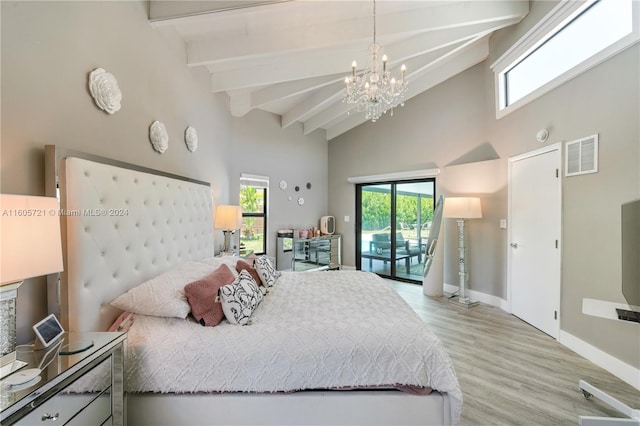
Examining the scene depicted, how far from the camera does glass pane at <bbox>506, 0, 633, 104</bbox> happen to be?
Answer: 7.38 ft

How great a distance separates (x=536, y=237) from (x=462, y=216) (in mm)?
874

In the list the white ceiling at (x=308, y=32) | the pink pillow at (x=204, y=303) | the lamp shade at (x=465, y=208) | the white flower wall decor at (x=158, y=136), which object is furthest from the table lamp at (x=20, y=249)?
the lamp shade at (x=465, y=208)

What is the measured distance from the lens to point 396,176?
5.21 m

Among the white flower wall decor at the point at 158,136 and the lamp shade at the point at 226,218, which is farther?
the lamp shade at the point at 226,218

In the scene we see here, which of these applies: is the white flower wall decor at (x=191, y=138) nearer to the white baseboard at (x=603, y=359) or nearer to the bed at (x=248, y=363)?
the bed at (x=248, y=363)

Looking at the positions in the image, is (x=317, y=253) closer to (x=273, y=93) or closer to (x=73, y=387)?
(x=273, y=93)

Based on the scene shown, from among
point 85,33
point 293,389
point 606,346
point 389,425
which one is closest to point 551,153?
point 606,346

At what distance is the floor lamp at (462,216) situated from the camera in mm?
3842

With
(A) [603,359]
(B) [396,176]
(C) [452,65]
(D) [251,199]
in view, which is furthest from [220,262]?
(C) [452,65]

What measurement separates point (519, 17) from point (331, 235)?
441cm

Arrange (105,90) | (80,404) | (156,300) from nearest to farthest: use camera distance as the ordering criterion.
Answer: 1. (80,404)
2. (156,300)
3. (105,90)

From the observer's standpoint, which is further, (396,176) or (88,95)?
(396,176)

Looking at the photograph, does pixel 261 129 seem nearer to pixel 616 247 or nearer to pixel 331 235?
pixel 331 235

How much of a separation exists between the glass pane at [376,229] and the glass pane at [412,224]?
0.70 ft
